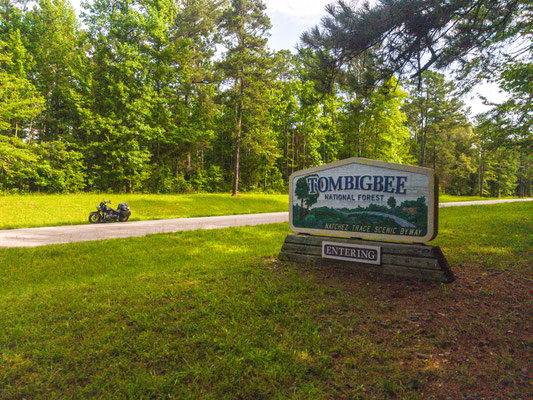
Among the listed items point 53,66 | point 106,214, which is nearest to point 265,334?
point 106,214

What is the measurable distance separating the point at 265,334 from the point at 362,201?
2733 mm

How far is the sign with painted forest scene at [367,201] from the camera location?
4180 mm

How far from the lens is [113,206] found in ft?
49.7

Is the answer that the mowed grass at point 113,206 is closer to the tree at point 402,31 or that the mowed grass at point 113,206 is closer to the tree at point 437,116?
the tree at point 402,31

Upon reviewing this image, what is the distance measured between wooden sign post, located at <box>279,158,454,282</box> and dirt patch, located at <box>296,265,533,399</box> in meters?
0.26

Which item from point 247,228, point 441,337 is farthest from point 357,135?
point 441,337

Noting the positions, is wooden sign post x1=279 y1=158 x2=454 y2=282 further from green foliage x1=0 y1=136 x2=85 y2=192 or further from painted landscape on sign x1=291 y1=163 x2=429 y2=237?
green foliage x1=0 y1=136 x2=85 y2=192

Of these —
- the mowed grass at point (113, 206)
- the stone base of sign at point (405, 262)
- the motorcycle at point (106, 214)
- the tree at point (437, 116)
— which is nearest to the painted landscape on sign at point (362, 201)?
the stone base of sign at point (405, 262)

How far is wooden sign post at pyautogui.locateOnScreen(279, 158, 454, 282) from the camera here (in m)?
4.15

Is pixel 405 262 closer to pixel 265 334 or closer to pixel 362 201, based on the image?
pixel 362 201

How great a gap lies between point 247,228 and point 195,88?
2181 cm

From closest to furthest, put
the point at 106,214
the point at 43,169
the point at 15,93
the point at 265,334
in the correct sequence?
the point at 265,334
the point at 106,214
the point at 15,93
the point at 43,169

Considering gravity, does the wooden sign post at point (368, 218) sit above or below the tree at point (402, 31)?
below

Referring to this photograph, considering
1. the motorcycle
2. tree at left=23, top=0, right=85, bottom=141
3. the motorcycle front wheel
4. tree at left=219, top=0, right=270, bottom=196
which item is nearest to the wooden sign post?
the motorcycle
